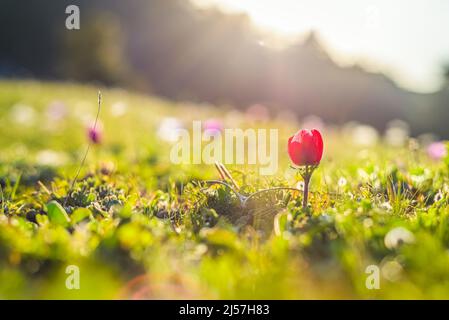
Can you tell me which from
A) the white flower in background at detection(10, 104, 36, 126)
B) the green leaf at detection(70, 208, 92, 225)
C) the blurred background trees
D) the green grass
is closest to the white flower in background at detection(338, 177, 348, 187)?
the green grass

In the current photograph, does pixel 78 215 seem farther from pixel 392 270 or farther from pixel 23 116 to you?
pixel 23 116

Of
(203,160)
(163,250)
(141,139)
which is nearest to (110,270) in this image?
(163,250)

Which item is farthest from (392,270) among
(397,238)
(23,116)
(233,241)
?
(23,116)
